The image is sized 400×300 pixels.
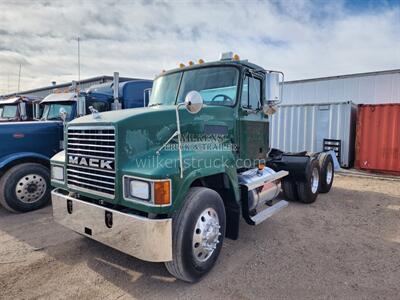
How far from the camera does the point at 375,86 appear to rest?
42.6 feet

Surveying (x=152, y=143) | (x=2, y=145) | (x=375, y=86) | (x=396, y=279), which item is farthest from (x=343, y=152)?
(x=2, y=145)

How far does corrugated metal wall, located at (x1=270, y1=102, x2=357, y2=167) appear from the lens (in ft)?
35.2

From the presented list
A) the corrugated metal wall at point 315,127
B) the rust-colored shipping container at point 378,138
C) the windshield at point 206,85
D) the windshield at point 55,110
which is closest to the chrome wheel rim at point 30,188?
the windshield at point 55,110

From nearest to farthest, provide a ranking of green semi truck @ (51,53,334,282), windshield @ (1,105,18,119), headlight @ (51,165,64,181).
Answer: green semi truck @ (51,53,334,282), headlight @ (51,165,64,181), windshield @ (1,105,18,119)

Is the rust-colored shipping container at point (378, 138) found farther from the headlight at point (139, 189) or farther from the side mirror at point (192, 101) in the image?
the headlight at point (139, 189)

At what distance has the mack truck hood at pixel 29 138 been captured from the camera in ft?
18.1

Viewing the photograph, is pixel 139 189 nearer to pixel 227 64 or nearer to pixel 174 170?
pixel 174 170

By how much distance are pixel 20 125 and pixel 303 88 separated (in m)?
13.4

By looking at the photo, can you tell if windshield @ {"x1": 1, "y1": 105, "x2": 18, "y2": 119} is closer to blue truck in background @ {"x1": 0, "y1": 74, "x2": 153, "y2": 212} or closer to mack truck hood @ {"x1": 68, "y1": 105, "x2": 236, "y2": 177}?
blue truck in background @ {"x1": 0, "y1": 74, "x2": 153, "y2": 212}

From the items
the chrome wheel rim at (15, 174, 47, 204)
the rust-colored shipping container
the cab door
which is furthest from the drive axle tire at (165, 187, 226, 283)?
the rust-colored shipping container

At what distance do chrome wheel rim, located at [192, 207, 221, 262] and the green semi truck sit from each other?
1cm

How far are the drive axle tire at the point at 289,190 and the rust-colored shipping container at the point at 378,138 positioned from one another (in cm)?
556

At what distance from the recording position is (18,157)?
5449mm

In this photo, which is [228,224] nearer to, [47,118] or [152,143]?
[152,143]
